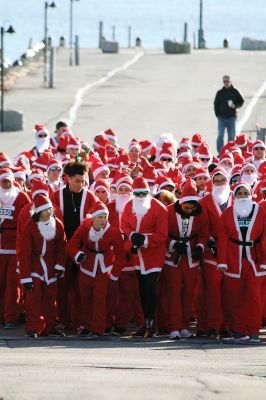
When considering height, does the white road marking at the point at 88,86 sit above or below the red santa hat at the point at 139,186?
below

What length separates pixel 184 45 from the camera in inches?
2360

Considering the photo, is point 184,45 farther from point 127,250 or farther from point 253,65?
point 127,250

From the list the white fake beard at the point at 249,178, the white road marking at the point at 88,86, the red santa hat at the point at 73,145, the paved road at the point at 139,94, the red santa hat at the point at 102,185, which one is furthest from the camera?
the white road marking at the point at 88,86

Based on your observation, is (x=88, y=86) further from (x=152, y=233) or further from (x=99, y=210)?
(x=99, y=210)

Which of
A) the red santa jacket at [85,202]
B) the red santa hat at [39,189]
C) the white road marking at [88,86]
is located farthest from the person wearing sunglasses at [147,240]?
the white road marking at [88,86]

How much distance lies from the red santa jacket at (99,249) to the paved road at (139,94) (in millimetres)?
17683

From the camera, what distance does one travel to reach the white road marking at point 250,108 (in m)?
37.9

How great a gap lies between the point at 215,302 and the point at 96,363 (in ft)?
9.86

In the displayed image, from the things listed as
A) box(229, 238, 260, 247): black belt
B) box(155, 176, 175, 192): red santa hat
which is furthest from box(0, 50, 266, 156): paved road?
box(229, 238, 260, 247): black belt

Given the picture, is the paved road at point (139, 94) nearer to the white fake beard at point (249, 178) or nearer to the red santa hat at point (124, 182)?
the white fake beard at point (249, 178)

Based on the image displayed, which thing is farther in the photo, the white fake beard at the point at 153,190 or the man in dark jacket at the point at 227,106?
the man in dark jacket at the point at 227,106

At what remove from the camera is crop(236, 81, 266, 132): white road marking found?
124 feet

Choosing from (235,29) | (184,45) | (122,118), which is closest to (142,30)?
(235,29)

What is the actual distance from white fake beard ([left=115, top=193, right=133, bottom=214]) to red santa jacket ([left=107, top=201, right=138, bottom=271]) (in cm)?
4
